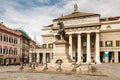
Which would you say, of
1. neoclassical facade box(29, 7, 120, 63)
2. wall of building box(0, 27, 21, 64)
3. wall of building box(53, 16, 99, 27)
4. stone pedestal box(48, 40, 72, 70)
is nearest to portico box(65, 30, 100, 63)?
neoclassical facade box(29, 7, 120, 63)

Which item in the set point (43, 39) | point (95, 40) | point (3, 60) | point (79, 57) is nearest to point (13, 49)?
point (3, 60)

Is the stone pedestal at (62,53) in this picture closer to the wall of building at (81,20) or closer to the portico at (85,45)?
the portico at (85,45)

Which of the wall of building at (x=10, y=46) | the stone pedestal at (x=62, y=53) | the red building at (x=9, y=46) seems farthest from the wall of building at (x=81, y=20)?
the stone pedestal at (x=62, y=53)

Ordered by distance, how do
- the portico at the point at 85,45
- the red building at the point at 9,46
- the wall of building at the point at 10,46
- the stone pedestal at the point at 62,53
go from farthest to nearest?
the portico at the point at 85,45
the wall of building at the point at 10,46
the red building at the point at 9,46
the stone pedestal at the point at 62,53

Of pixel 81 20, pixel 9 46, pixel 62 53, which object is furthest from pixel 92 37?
pixel 62 53

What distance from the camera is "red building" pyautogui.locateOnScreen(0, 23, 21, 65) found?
5206 centimetres

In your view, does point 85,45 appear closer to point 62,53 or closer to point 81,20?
point 81,20

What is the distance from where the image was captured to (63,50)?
27438 millimetres

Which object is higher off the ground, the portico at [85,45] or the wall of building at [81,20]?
the wall of building at [81,20]

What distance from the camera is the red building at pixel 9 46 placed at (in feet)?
171

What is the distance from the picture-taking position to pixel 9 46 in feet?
186

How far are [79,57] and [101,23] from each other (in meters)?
11.6

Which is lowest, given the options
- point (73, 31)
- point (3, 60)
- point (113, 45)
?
point (3, 60)

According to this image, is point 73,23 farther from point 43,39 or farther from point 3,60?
point 3,60
